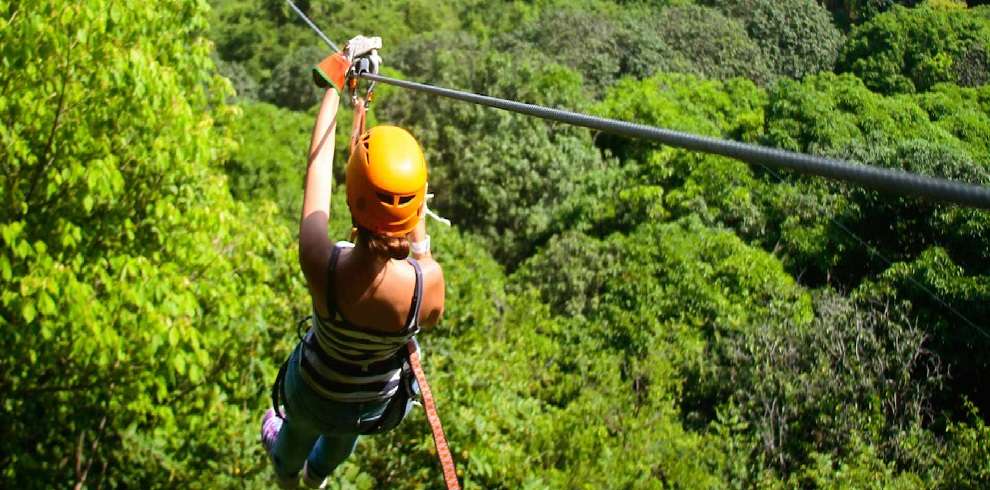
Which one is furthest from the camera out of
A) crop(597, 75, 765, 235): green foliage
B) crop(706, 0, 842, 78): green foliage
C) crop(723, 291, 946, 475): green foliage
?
crop(706, 0, 842, 78): green foliage

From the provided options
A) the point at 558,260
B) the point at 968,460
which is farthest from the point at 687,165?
the point at 968,460

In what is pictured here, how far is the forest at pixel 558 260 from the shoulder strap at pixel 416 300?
2.51 metres

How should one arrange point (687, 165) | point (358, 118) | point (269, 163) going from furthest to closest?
point (269, 163), point (687, 165), point (358, 118)

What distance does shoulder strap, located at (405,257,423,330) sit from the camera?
239 cm

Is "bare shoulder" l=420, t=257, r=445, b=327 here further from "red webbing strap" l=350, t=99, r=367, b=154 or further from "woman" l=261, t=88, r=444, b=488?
"red webbing strap" l=350, t=99, r=367, b=154

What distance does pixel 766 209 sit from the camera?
17.3 meters

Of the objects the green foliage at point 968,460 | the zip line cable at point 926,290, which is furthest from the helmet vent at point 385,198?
the green foliage at point 968,460

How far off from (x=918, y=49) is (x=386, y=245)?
22174 millimetres

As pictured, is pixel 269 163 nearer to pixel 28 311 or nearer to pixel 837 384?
pixel 837 384

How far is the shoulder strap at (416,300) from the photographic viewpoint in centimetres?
239

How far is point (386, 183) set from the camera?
7.01 ft

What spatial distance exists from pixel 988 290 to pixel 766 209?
5.45m

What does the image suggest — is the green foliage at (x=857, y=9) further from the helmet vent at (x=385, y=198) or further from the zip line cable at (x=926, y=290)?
the helmet vent at (x=385, y=198)

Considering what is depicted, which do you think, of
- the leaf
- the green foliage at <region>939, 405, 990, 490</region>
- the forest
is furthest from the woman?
the green foliage at <region>939, 405, 990, 490</region>
